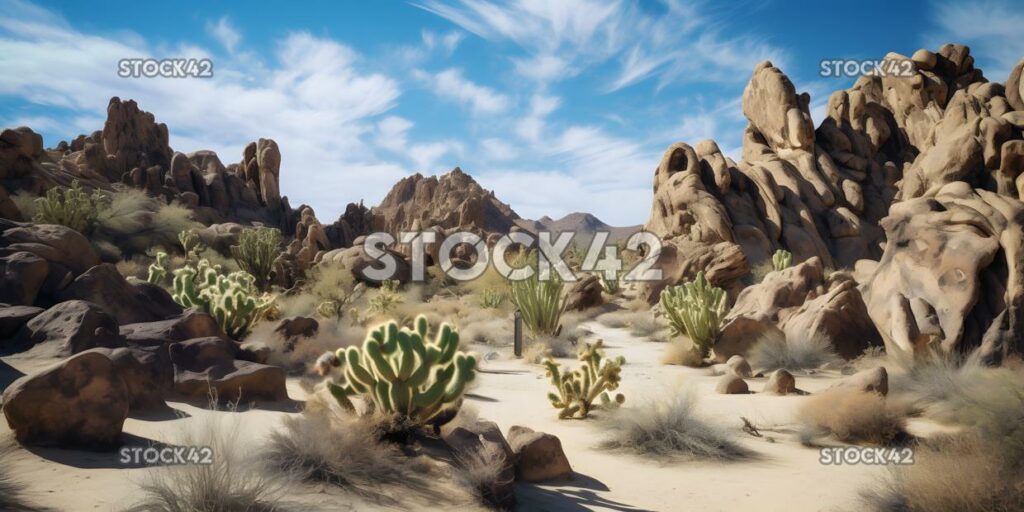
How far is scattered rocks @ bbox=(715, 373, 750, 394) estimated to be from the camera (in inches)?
353

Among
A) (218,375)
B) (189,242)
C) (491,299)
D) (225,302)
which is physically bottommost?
(218,375)

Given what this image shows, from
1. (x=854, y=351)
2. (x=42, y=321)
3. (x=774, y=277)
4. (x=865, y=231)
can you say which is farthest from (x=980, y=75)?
(x=42, y=321)

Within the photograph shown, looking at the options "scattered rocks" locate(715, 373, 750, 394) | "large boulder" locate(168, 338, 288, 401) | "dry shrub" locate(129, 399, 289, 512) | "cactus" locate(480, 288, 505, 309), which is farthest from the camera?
"cactus" locate(480, 288, 505, 309)

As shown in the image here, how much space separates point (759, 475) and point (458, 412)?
8.84ft

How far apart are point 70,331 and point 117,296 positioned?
2.37 meters

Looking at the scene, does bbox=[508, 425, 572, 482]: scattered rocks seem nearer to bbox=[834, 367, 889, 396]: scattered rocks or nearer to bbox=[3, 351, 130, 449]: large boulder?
bbox=[3, 351, 130, 449]: large boulder

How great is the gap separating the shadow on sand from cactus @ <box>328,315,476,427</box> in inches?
38.4

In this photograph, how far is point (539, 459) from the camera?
5.18m

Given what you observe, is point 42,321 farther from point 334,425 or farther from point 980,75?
point 980,75

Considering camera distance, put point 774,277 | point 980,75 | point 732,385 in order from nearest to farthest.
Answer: point 732,385 < point 774,277 < point 980,75

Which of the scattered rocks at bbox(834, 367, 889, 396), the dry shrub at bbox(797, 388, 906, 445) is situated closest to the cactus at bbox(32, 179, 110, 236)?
the dry shrub at bbox(797, 388, 906, 445)

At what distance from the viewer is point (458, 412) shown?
5879 millimetres

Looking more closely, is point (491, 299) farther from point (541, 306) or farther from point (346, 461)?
point (346, 461)

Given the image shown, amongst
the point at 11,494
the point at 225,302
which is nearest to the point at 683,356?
the point at 225,302
